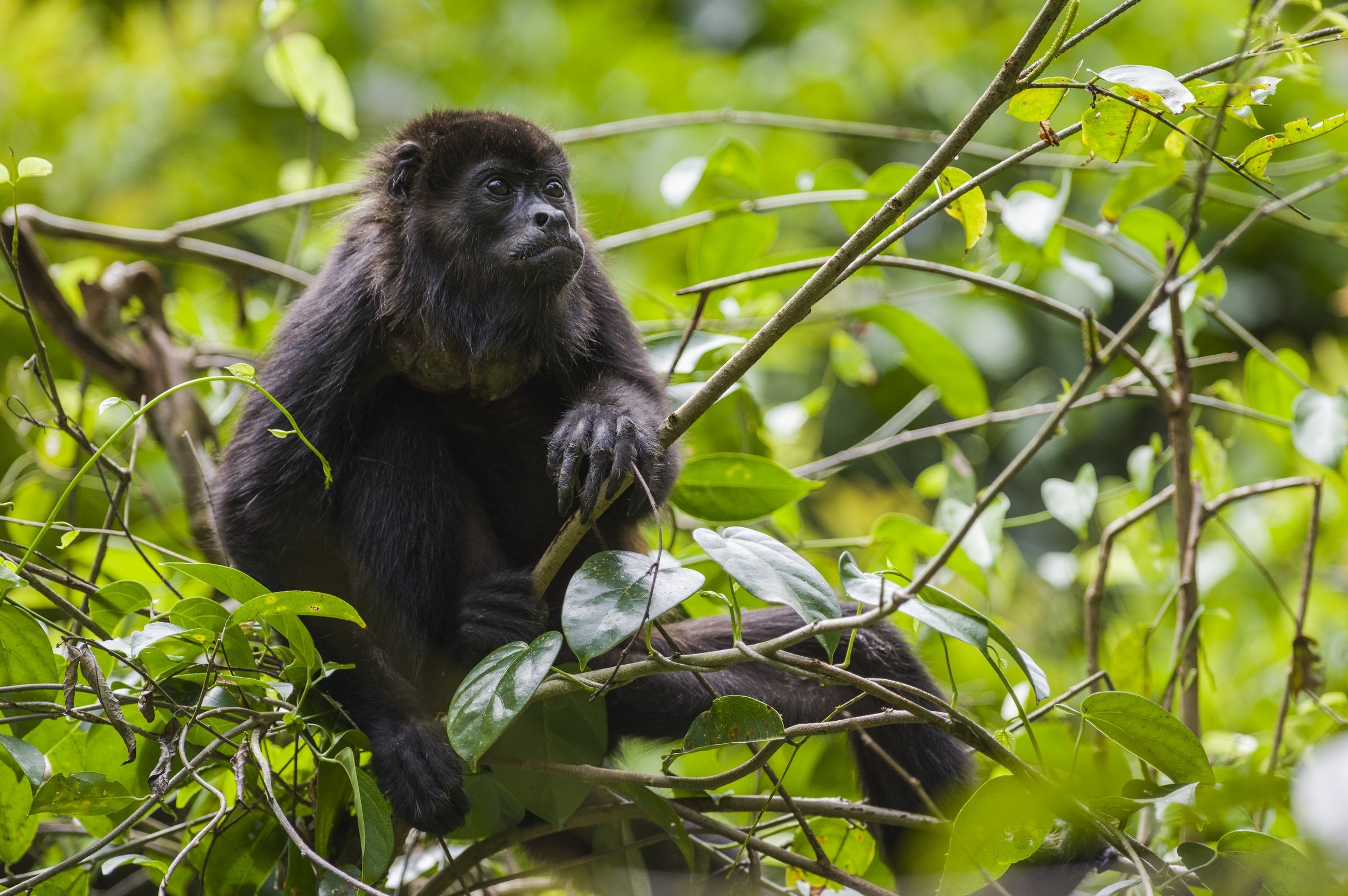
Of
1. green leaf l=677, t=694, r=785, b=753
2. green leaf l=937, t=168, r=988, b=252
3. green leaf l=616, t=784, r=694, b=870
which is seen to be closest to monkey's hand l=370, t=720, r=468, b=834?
green leaf l=616, t=784, r=694, b=870

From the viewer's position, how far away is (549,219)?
2023 mm

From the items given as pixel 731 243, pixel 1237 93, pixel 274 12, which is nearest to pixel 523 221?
pixel 731 243

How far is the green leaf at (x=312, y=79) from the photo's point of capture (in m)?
2.63

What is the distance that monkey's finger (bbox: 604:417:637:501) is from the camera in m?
1.58

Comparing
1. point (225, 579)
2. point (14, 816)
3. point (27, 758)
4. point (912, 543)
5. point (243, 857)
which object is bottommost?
point (243, 857)

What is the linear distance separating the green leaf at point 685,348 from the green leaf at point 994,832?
0.97 m

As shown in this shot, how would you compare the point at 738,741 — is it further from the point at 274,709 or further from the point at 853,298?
the point at 853,298

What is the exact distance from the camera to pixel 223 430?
275cm

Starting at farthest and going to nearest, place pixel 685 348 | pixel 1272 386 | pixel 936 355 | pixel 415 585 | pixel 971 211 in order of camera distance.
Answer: pixel 936 355, pixel 1272 386, pixel 685 348, pixel 415 585, pixel 971 211

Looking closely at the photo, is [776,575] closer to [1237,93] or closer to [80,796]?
[1237,93]

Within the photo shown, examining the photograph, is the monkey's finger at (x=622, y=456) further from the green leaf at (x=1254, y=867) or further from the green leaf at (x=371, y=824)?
the green leaf at (x=1254, y=867)

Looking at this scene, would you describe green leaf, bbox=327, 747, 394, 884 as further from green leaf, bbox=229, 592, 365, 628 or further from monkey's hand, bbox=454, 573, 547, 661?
monkey's hand, bbox=454, 573, 547, 661

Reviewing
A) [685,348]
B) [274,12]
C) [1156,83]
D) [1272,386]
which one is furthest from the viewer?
[274,12]

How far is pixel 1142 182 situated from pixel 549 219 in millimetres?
1087
